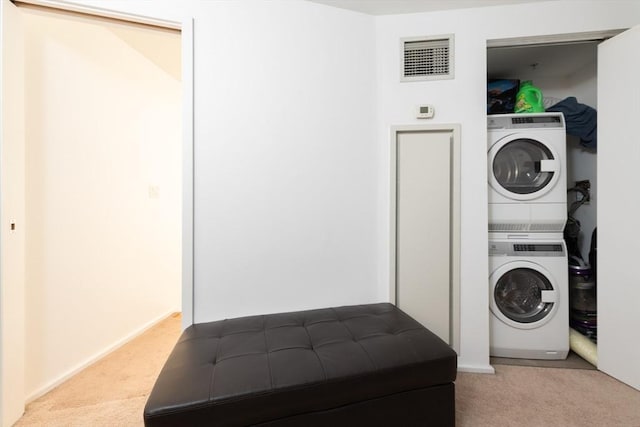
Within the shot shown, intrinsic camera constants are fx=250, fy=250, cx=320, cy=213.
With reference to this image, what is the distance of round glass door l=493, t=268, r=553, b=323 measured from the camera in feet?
5.78

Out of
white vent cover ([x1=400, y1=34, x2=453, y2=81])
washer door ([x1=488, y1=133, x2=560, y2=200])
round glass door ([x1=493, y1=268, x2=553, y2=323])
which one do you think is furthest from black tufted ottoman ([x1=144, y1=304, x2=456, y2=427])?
white vent cover ([x1=400, y1=34, x2=453, y2=81])

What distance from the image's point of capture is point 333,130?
1.63 metres

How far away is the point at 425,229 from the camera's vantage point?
164cm

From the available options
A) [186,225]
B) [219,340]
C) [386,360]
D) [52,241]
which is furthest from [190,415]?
[52,241]

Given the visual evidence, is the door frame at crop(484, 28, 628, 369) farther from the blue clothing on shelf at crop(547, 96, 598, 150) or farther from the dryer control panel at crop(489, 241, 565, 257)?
the dryer control panel at crop(489, 241, 565, 257)

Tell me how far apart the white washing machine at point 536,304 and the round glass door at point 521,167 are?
1.30ft

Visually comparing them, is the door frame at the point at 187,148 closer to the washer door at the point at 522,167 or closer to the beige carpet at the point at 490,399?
the beige carpet at the point at 490,399

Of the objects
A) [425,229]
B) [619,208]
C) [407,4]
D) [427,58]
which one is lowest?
[425,229]

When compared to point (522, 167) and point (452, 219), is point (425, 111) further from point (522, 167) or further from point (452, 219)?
point (522, 167)

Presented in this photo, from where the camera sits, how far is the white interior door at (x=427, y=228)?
1630 mm

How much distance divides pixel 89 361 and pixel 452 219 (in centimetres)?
263

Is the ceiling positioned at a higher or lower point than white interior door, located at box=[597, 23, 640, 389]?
higher

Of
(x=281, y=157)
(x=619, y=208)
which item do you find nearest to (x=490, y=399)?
(x=619, y=208)

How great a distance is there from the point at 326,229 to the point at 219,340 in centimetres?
85
